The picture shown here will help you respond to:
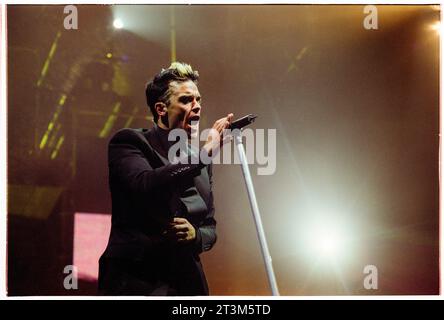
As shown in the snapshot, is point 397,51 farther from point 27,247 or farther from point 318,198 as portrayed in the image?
point 27,247

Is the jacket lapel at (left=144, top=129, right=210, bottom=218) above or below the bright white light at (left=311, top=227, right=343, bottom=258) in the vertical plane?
above

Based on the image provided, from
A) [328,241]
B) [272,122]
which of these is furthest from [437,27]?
[328,241]


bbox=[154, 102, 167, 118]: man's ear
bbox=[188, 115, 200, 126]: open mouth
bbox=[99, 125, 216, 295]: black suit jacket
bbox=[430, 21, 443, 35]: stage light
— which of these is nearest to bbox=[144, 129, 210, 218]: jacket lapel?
bbox=[99, 125, 216, 295]: black suit jacket

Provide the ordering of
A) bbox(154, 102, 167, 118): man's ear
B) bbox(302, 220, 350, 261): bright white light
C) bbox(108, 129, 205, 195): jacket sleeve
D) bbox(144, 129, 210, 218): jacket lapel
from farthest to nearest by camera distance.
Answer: bbox(302, 220, 350, 261): bright white light, bbox(154, 102, 167, 118): man's ear, bbox(144, 129, 210, 218): jacket lapel, bbox(108, 129, 205, 195): jacket sleeve

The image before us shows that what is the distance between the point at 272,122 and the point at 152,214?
1.01m

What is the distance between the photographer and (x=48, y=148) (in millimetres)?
2779

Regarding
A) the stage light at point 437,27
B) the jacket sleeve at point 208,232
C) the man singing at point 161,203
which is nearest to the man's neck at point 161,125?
the man singing at point 161,203

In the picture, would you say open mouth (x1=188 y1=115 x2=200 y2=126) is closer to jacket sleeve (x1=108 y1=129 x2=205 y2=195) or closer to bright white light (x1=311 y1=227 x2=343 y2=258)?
jacket sleeve (x1=108 y1=129 x2=205 y2=195)

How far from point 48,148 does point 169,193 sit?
0.90 m

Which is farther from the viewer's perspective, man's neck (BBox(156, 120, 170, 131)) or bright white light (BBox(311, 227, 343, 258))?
bright white light (BBox(311, 227, 343, 258))

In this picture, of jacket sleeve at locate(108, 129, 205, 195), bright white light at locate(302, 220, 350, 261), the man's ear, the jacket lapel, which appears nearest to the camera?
jacket sleeve at locate(108, 129, 205, 195)

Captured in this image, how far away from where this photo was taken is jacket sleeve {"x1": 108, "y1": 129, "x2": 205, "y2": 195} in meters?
2.43

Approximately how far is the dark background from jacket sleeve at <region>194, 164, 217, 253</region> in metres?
0.07
